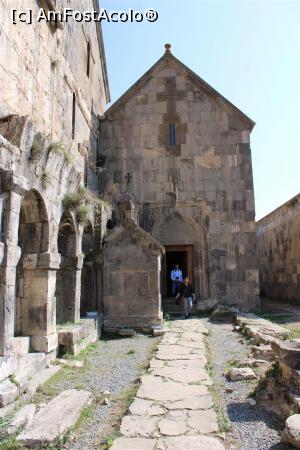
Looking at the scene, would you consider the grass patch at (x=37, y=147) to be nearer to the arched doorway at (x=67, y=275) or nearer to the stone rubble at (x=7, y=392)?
the arched doorway at (x=67, y=275)

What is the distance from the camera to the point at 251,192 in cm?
1208

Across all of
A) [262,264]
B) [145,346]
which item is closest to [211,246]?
[145,346]

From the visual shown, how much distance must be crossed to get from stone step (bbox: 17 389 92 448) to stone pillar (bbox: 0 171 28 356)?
86cm

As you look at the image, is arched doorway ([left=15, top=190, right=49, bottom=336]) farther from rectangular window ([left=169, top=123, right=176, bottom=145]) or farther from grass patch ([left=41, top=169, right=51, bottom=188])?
rectangular window ([left=169, top=123, right=176, bottom=145])

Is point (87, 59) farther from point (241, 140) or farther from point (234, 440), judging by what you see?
point (234, 440)

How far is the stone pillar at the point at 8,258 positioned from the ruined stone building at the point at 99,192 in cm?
1

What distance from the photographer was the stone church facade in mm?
11789

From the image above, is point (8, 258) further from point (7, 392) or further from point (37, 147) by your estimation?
point (37, 147)

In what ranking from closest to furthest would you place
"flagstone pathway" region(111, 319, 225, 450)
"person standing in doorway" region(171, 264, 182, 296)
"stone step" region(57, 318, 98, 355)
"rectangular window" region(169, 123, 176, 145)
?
"flagstone pathway" region(111, 319, 225, 450)
"stone step" region(57, 318, 98, 355)
"person standing in doorway" region(171, 264, 182, 296)
"rectangular window" region(169, 123, 176, 145)

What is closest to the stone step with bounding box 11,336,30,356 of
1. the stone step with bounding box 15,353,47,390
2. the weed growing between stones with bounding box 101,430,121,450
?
the stone step with bounding box 15,353,47,390

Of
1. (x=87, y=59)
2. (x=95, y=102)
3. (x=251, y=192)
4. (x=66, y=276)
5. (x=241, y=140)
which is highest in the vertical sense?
(x=87, y=59)

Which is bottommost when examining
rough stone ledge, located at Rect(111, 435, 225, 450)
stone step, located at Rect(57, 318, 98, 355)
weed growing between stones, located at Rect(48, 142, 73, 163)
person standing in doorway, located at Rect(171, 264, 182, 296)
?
rough stone ledge, located at Rect(111, 435, 225, 450)

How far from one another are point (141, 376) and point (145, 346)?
2136mm

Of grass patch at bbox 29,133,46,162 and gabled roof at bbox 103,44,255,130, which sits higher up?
gabled roof at bbox 103,44,255,130
